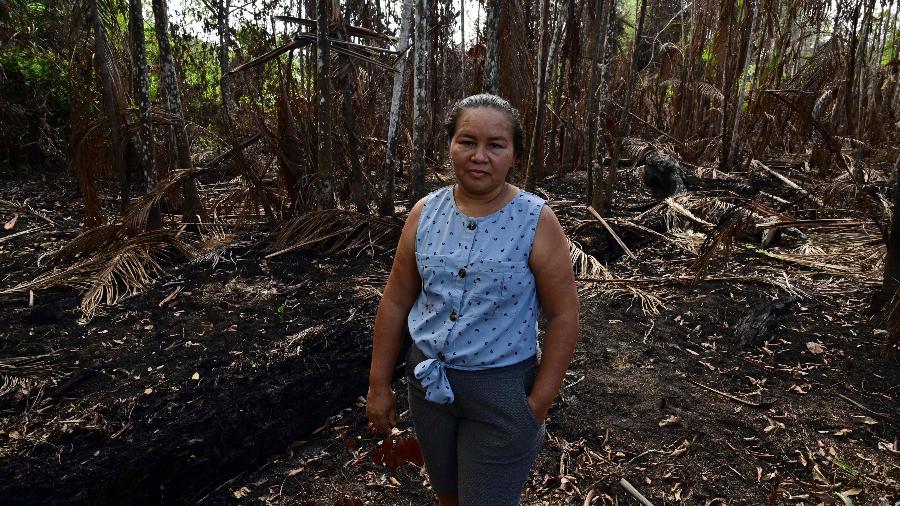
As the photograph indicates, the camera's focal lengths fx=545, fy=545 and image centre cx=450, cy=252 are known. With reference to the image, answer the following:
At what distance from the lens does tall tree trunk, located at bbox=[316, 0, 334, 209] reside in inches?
177

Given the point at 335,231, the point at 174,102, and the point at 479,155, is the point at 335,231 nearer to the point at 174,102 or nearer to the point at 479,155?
the point at 174,102

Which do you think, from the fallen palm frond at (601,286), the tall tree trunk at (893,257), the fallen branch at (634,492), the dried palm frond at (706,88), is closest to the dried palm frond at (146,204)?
the fallen palm frond at (601,286)

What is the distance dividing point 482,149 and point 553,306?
0.47 meters

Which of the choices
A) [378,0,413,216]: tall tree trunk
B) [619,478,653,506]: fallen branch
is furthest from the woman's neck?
[378,0,413,216]: tall tree trunk

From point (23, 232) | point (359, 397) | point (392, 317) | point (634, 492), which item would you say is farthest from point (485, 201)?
point (23, 232)

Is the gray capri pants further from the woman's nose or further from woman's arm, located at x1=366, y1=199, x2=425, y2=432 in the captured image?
the woman's nose

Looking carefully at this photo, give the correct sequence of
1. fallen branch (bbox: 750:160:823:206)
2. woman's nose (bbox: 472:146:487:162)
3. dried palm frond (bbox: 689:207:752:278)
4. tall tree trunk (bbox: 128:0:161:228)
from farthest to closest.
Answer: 1. fallen branch (bbox: 750:160:823:206)
2. tall tree trunk (bbox: 128:0:161:228)
3. dried palm frond (bbox: 689:207:752:278)
4. woman's nose (bbox: 472:146:487:162)

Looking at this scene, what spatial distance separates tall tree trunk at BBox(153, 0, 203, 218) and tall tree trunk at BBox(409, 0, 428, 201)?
2212 mm

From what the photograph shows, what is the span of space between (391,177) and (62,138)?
6186 millimetres

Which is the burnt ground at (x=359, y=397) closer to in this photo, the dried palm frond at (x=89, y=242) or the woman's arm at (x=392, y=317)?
the dried palm frond at (x=89, y=242)

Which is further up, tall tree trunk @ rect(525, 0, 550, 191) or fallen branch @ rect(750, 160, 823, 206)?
tall tree trunk @ rect(525, 0, 550, 191)

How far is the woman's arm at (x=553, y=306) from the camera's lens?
4.87 ft

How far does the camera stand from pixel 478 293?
1.49m

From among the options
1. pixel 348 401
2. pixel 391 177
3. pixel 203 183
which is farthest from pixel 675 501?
pixel 203 183
